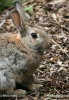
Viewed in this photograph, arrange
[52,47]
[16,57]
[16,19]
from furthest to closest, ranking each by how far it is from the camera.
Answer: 1. [52,47]
2. [16,19]
3. [16,57]

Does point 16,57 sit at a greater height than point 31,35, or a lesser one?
lesser

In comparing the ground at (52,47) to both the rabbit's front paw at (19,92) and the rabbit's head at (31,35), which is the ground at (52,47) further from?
the rabbit's head at (31,35)

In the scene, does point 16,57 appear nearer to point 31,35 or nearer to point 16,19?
point 31,35

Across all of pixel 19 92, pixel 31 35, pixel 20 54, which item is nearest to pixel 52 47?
pixel 31 35

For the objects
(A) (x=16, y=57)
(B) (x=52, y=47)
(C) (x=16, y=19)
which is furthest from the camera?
(B) (x=52, y=47)

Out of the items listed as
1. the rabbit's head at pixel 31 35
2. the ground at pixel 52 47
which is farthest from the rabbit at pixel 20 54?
the ground at pixel 52 47

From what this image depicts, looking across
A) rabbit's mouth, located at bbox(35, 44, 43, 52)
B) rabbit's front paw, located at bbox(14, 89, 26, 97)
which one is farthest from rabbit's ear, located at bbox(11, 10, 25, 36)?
rabbit's front paw, located at bbox(14, 89, 26, 97)

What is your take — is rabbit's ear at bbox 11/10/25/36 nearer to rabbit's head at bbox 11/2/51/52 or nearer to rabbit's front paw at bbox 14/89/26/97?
rabbit's head at bbox 11/2/51/52
